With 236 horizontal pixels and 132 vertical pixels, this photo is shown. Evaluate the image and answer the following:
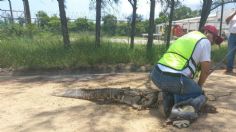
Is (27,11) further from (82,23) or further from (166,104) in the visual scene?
(166,104)

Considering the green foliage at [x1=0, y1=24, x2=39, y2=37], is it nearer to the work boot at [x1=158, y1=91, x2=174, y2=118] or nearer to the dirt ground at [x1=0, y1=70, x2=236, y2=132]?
the dirt ground at [x1=0, y1=70, x2=236, y2=132]

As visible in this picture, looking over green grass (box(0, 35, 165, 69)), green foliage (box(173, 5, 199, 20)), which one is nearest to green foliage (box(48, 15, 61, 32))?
green grass (box(0, 35, 165, 69))

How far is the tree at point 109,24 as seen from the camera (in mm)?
13727

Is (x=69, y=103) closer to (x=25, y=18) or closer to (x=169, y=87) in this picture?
(x=169, y=87)

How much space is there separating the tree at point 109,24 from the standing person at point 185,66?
8.69 meters

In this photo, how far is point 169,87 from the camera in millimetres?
4969

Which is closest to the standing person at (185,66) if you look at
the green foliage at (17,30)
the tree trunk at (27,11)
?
the green foliage at (17,30)

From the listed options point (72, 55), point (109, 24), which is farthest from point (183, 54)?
point (109, 24)

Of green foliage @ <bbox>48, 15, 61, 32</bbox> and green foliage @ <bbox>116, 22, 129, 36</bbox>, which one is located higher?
green foliage @ <bbox>48, 15, 61, 32</bbox>

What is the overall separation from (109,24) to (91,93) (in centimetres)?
835

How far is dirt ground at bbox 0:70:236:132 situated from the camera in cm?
476

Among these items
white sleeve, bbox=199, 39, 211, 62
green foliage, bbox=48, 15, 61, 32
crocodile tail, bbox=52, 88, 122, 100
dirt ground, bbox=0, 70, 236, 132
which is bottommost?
dirt ground, bbox=0, 70, 236, 132

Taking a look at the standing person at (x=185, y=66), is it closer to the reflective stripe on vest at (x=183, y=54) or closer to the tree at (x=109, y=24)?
the reflective stripe on vest at (x=183, y=54)

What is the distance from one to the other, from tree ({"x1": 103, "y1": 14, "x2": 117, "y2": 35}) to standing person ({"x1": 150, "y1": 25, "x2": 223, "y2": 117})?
8.69 meters
